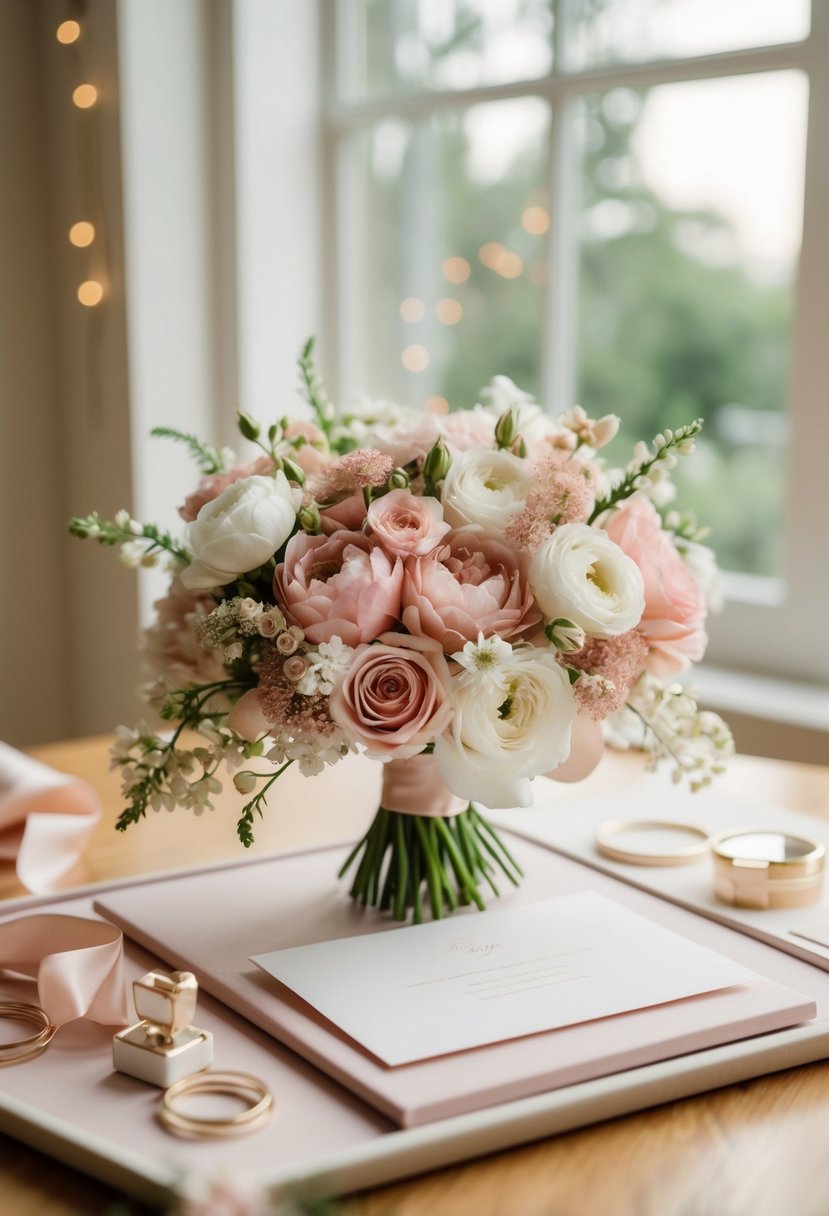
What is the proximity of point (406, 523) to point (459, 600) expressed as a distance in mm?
66

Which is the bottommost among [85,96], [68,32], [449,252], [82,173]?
[449,252]

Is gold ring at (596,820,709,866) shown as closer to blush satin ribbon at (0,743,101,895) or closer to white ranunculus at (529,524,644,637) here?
white ranunculus at (529,524,644,637)

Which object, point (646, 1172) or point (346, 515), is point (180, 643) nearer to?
point (346, 515)

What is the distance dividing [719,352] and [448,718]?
1.93m

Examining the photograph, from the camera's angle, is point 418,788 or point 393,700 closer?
point 393,700

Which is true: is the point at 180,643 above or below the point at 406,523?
below

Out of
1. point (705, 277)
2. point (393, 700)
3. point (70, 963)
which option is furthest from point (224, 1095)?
point (705, 277)

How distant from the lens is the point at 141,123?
101 inches

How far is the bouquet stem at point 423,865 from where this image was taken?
3.33ft

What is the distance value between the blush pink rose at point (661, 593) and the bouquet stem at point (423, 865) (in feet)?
0.64

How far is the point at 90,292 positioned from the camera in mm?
2727

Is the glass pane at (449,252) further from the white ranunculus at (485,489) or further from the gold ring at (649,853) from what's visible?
the white ranunculus at (485,489)

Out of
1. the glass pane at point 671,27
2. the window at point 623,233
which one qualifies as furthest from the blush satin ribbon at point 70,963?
the glass pane at point 671,27

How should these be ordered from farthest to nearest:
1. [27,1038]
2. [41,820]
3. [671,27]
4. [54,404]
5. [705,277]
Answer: [54,404], [705,277], [671,27], [41,820], [27,1038]
